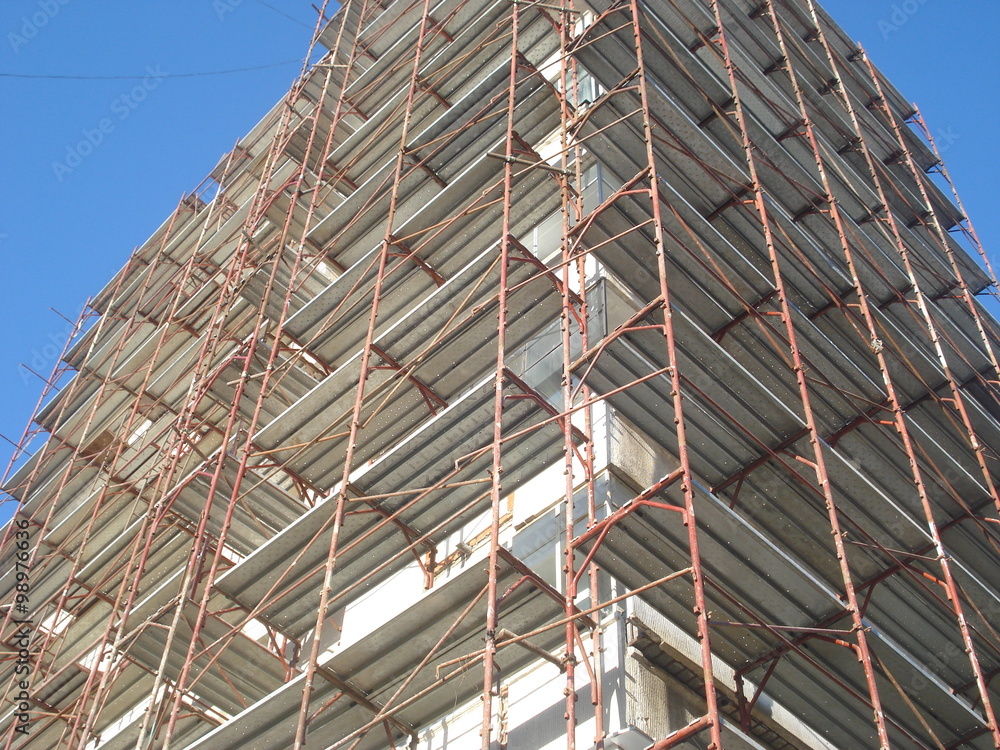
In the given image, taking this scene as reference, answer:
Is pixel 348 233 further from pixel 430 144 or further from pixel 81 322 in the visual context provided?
pixel 81 322

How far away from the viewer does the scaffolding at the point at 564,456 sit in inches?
449

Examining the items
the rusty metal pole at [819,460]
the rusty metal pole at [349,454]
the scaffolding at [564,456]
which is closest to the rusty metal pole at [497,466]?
the scaffolding at [564,456]

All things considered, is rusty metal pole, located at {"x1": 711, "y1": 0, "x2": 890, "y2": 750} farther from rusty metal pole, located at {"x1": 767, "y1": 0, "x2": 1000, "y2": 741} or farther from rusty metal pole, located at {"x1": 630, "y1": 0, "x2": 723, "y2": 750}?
rusty metal pole, located at {"x1": 630, "y1": 0, "x2": 723, "y2": 750}

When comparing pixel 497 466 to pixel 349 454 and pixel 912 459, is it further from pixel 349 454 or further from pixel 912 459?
pixel 912 459

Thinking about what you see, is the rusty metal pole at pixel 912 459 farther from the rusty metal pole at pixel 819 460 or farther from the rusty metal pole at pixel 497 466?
the rusty metal pole at pixel 497 466

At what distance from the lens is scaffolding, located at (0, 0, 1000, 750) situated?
37.4 feet

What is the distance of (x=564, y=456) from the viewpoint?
1299 cm

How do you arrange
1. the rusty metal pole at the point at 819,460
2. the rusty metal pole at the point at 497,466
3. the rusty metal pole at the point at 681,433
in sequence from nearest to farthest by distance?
the rusty metal pole at the point at 681,433 < the rusty metal pole at the point at 497,466 < the rusty metal pole at the point at 819,460

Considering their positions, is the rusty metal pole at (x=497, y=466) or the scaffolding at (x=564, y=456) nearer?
the rusty metal pole at (x=497, y=466)

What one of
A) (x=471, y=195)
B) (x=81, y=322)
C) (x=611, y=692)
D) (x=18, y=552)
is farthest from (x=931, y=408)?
(x=81, y=322)

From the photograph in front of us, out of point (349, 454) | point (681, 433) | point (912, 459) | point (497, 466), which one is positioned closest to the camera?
point (681, 433)

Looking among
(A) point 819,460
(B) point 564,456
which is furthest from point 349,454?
(A) point 819,460

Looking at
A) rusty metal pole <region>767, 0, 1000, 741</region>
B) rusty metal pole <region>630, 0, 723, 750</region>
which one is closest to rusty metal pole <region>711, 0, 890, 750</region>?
rusty metal pole <region>767, 0, 1000, 741</region>

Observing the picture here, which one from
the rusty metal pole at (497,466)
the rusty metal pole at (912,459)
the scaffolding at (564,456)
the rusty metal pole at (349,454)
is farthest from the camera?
the rusty metal pole at (912,459)
